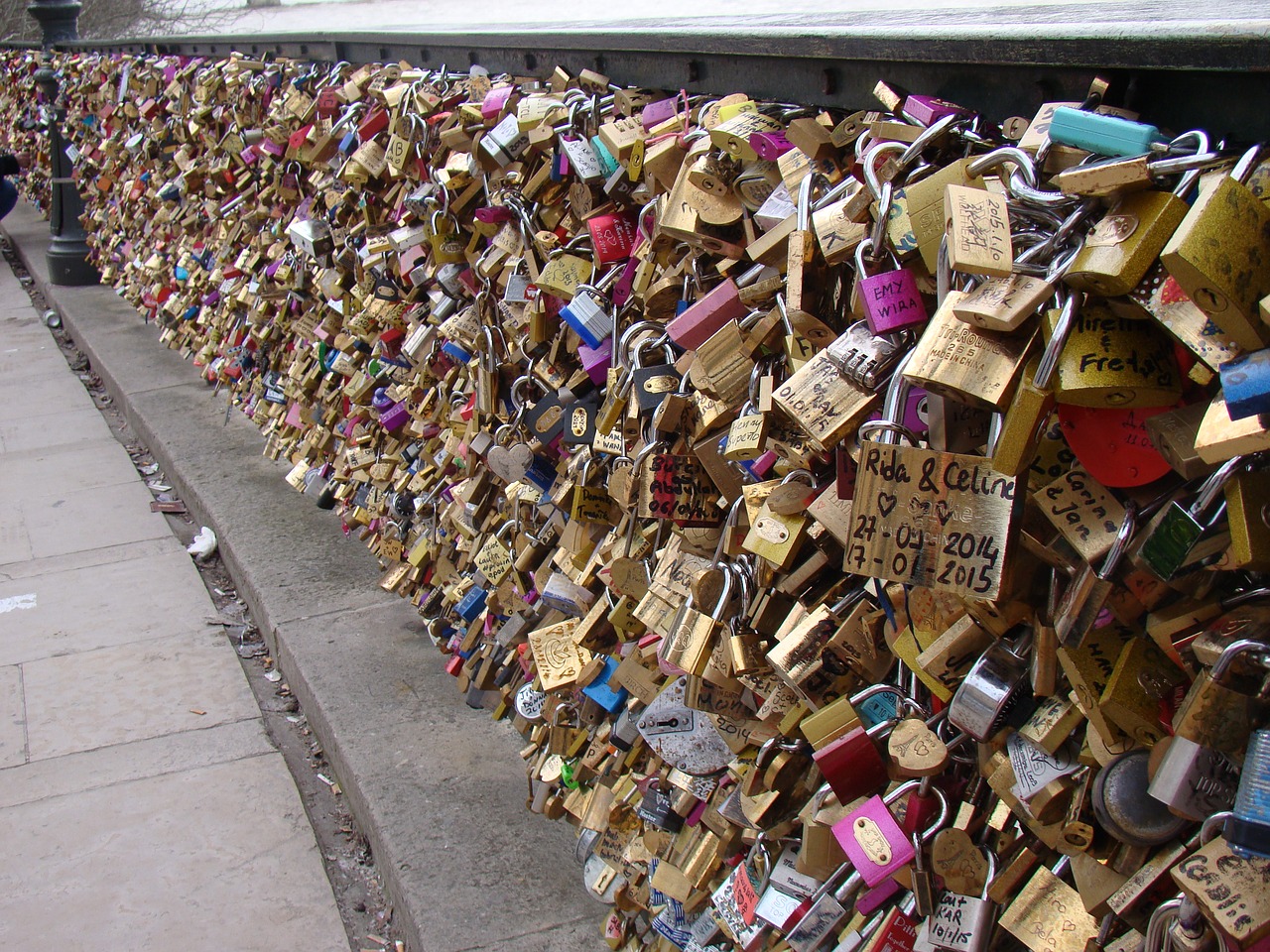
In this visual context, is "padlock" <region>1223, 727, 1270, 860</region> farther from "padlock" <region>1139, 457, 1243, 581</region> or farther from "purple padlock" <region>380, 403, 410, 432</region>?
"purple padlock" <region>380, 403, 410, 432</region>

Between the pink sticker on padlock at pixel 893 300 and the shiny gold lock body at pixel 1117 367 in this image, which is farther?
the pink sticker on padlock at pixel 893 300

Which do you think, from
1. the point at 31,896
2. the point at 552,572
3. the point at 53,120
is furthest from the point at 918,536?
the point at 53,120

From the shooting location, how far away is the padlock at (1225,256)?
962mm

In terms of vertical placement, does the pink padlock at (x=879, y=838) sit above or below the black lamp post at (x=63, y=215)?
above

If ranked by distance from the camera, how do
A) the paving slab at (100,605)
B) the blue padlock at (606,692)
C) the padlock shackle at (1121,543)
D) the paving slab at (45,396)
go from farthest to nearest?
the paving slab at (45,396)
the paving slab at (100,605)
the blue padlock at (606,692)
the padlock shackle at (1121,543)

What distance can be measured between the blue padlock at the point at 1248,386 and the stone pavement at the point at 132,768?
2158mm

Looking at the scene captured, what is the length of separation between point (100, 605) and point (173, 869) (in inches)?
69.6

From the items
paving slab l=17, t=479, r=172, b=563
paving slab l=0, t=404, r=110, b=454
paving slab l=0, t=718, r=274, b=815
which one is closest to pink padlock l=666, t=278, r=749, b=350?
paving slab l=0, t=718, r=274, b=815

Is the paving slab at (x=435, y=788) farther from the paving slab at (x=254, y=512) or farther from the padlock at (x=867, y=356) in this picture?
the padlock at (x=867, y=356)

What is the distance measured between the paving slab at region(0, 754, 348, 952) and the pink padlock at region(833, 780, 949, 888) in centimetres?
143

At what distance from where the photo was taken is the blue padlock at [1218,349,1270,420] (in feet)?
3.03

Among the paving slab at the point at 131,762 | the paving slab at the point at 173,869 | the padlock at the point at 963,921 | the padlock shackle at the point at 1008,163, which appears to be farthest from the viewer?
the paving slab at the point at 131,762

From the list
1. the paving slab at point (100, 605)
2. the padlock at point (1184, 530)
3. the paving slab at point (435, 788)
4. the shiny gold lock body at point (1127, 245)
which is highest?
the shiny gold lock body at point (1127, 245)

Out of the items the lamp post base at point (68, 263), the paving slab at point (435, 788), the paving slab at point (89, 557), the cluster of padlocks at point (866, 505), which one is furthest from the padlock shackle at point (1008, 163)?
the lamp post base at point (68, 263)
